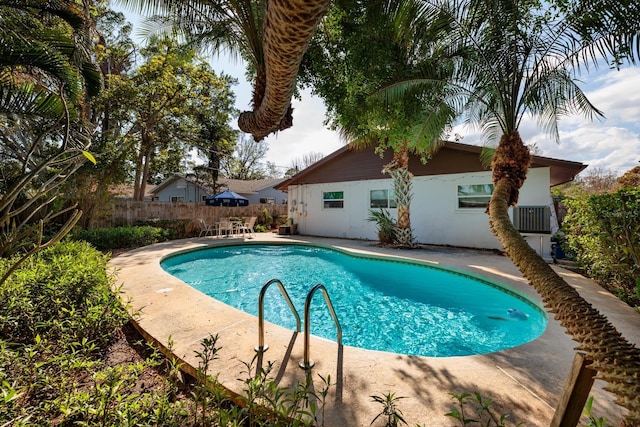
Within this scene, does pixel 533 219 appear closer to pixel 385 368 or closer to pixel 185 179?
pixel 385 368

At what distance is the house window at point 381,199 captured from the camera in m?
13.9

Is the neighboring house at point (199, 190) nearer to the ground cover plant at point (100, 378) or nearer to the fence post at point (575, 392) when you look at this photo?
the ground cover plant at point (100, 378)

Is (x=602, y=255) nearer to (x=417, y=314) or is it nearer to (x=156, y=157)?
(x=417, y=314)

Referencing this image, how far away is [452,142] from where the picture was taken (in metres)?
11.8

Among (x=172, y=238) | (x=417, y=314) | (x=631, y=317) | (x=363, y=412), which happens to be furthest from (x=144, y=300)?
(x=172, y=238)

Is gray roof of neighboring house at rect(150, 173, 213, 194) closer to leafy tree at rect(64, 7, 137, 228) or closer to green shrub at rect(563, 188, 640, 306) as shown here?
leafy tree at rect(64, 7, 137, 228)

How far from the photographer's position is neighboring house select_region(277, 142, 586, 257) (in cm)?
995

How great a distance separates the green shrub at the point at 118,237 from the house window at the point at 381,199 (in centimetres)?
1048

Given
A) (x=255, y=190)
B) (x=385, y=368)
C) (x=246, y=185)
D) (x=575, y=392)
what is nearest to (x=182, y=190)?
(x=246, y=185)

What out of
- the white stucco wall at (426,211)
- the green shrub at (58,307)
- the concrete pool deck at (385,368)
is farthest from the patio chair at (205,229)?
the green shrub at (58,307)

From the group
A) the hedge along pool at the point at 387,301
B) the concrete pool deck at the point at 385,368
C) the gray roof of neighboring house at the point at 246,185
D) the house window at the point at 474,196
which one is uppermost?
the gray roof of neighboring house at the point at 246,185

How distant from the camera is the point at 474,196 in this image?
1173 centimetres

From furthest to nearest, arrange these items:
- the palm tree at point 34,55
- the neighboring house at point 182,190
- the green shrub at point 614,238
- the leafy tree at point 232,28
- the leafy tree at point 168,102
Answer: the neighboring house at point 182,190 < the leafy tree at point 168,102 < the green shrub at point 614,238 < the palm tree at point 34,55 < the leafy tree at point 232,28

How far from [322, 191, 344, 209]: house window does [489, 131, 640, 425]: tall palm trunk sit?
Answer: 42.5 feet
